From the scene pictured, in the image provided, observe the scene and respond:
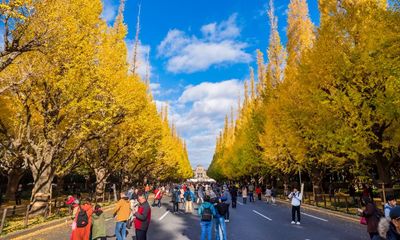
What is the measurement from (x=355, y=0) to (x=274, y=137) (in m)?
12.6

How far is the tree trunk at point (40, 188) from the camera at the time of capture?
15352 mm

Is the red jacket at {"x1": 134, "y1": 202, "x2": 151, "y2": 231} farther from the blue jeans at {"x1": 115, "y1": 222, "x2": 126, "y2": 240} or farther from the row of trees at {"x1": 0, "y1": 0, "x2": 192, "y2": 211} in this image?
the row of trees at {"x1": 0, "y1": 0, "x2": 192, "y2": 211}

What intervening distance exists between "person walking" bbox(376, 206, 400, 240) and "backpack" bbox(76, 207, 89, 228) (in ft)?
19.5

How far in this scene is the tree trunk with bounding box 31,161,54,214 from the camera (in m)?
15.4

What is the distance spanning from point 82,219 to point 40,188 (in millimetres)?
10036

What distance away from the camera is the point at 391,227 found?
3.45 m

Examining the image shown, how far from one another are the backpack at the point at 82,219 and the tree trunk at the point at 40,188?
9.46 m

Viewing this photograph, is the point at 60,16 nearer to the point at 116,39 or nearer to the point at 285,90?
the point at 116,39

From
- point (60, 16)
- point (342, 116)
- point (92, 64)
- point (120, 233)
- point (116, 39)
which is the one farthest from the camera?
point (116, 39)

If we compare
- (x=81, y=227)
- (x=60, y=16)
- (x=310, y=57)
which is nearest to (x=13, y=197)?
(x=60, y=16)

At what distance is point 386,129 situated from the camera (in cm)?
1434

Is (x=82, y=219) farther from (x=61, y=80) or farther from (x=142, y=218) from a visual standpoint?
(x=61, y=80)

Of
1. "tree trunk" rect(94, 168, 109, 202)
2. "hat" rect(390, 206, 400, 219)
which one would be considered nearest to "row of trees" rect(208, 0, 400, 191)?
"hat" rect(390, 206, 400, 219)

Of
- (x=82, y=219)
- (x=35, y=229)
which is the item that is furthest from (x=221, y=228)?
(x=35, y=229)
